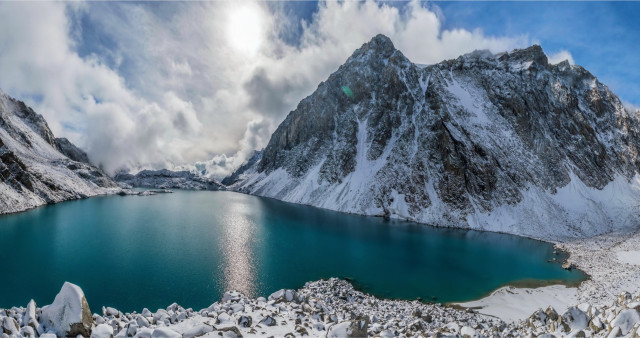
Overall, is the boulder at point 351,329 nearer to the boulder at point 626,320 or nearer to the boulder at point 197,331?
the boulder at point 197,331

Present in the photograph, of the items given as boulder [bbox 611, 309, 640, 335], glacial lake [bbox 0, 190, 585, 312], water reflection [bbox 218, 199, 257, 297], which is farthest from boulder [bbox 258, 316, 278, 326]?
boulder [bbox 611, 309, 640, 335]

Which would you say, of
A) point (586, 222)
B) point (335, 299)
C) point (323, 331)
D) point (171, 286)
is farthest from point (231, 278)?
point (586, 222)

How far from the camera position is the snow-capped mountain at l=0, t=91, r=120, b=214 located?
354ft

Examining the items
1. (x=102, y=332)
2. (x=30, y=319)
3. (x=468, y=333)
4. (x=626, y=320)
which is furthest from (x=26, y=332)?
(x=626, y=320)

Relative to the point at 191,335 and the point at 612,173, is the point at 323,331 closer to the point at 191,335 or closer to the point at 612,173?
the point at 191,335

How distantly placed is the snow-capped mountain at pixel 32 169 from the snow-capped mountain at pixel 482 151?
106 meters

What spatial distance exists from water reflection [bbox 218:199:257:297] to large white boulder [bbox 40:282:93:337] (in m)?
25.3

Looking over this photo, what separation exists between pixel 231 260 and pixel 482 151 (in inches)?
4802

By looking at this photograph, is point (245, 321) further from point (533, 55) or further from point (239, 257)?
point (533, 55)

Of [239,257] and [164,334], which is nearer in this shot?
[164,334]

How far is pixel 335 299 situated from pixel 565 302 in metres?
36.0

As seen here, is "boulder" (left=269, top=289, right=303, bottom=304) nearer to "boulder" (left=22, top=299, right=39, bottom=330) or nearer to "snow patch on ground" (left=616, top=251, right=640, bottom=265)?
"boulder" (left=22, top=299, right=39, bottom=330)

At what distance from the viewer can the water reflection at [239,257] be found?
43.7 m

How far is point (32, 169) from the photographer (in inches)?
5197
